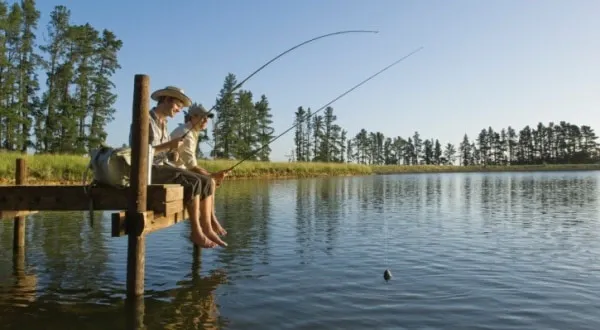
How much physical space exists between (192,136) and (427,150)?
138 meters

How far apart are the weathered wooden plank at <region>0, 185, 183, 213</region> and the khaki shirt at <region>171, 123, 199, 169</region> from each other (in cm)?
108

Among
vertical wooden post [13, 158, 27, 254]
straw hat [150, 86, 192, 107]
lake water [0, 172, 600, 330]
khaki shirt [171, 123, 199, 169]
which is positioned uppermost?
straw hat [150, 86, 192, 107]

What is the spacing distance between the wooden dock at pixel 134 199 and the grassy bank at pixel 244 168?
1772cm

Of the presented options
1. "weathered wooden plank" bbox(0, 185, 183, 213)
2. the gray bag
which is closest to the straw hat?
the gray bag

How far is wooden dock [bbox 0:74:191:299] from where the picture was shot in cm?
612

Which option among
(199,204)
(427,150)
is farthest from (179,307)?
(427,150)

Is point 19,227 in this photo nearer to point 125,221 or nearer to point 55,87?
point 125,221

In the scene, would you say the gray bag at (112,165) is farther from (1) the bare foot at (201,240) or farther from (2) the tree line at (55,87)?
(2) the tree line at (55,87)

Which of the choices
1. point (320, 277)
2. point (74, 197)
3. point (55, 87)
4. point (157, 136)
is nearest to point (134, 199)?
point (74, 197)

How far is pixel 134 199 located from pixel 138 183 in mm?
201

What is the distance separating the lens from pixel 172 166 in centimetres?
720

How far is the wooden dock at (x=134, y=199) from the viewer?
6.12 meters

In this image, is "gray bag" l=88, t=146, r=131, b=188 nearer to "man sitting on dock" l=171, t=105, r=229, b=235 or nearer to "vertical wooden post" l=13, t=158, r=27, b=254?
"man sitting on dock" l=171, t=105, r=229, b=235

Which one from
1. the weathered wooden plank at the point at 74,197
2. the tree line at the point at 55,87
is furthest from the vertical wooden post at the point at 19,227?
the tree line at the point at 55,87
